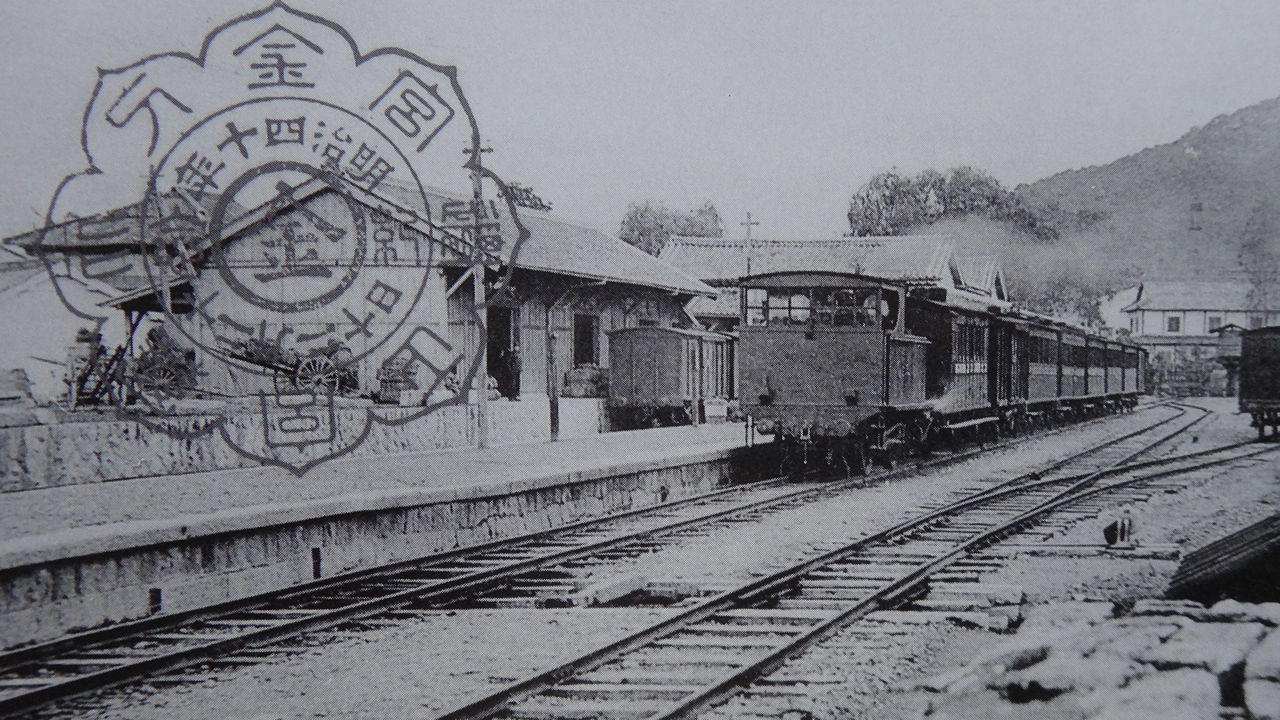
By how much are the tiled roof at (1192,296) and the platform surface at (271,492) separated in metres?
7.76

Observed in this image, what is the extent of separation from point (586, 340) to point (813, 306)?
7.62 metres

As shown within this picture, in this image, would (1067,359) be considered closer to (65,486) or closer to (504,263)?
(504,263)

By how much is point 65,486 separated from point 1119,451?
15976 mm

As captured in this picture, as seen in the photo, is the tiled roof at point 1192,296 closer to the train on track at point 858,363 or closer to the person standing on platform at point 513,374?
the train on track at point 858,363

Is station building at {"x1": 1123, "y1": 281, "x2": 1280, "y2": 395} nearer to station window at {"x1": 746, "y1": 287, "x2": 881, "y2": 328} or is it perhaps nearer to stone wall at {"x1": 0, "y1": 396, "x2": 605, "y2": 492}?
station window at {"x1": 746, "y1": 287, "x2": 881, "y2": 328}

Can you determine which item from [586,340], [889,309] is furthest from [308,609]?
[586,340]

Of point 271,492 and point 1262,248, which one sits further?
point 271,492

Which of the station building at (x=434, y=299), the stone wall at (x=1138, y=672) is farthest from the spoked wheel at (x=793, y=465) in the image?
the stone wall at (x=1138, y=672)

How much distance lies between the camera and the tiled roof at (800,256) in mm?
27219

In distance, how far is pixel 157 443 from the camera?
412 inches

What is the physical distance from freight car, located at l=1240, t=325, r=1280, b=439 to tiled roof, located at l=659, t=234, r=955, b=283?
9399 millimetres

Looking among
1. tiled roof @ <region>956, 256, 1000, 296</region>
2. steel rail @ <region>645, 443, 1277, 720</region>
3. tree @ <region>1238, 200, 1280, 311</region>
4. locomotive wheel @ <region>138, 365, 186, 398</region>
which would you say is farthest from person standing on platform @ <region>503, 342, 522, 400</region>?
tiled roof @ <region>956, 256, 1000, 296</region>

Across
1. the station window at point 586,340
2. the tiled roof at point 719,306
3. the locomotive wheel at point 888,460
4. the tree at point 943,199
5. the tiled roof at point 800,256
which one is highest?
the tiled roof at point 800,256

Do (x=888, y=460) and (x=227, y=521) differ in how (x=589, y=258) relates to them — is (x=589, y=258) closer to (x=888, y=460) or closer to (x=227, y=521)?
(x=888, y=460)
